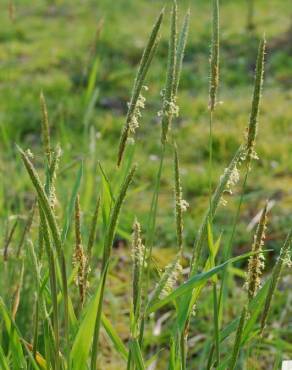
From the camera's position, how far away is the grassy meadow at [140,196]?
3.76 feet

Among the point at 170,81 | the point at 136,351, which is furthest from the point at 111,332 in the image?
the point at 170,81

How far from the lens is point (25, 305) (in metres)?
2.22

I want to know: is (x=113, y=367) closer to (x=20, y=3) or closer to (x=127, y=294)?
(x=127, y=294)

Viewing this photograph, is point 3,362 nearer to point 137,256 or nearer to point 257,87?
point 137,256

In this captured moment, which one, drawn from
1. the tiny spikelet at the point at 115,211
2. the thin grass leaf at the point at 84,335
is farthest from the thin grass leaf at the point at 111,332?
the tiny spikelet at the point at 115,211

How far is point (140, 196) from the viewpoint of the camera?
4.43 meters

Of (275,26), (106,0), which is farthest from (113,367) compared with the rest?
(106,0)

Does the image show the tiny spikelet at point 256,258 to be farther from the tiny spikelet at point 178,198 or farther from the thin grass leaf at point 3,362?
the thin grass leaf at point 3,362

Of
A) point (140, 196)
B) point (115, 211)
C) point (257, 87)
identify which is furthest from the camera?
point (140, 196)

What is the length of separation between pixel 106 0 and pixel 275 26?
3108mm

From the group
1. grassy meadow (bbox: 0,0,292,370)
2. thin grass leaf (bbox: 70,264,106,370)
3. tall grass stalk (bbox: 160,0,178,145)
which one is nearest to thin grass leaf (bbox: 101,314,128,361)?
grassy meadow (bbox: 0,0,292,370)

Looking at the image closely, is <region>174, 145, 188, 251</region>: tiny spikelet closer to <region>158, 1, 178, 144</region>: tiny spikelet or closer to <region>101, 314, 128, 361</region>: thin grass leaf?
<region>158, 1, 178, 144</region>: tiny spikelet

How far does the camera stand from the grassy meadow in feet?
3.76

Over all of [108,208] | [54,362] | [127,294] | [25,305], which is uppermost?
[108,208]
